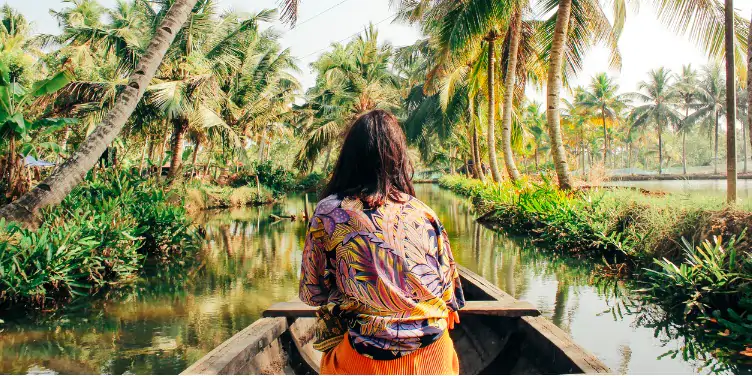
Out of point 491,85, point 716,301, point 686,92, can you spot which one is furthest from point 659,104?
point 716,301

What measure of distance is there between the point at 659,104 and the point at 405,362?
50.4 meters

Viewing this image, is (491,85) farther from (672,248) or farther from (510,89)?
(672,248)

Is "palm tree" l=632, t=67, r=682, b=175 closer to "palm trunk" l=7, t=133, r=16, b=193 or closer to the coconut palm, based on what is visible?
the coconut palm

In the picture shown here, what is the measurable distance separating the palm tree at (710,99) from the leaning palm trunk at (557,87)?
37630 mm

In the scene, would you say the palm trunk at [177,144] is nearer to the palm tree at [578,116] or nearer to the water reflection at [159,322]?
the water reflection at [159,322]

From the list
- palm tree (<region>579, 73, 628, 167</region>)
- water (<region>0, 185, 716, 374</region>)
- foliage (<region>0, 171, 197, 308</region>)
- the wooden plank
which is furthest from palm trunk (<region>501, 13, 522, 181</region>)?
palm tree (<region>579, 73, 628, 167</region>)

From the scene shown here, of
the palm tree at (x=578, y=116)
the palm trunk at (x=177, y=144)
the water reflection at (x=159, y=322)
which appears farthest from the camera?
the palm tree at (x=578, y=116)

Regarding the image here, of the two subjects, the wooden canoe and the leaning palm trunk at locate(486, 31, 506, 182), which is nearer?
the wooden canoe

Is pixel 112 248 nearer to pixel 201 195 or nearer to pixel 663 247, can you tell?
pixel 663 247

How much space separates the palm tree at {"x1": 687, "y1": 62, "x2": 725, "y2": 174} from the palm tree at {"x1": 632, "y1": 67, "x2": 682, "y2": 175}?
6.94 ft

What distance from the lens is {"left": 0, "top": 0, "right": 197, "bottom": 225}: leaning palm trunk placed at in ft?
20.9

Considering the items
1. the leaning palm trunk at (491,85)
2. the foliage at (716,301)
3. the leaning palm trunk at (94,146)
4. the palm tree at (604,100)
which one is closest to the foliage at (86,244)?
the leaning palm trunk at (94,146)

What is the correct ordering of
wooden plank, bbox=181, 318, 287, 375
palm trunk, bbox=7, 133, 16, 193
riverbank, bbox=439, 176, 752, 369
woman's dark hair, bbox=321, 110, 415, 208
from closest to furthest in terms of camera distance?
woman's dark hair, bbox=321, 110, 415, 208 < wooden plank, bbox=181, 318, 287, 375 < riverbank, bbox=439, 176, 752, 369 < palm trunk, bbox=7, 133, 16, 193

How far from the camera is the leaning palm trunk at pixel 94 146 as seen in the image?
251 inches
